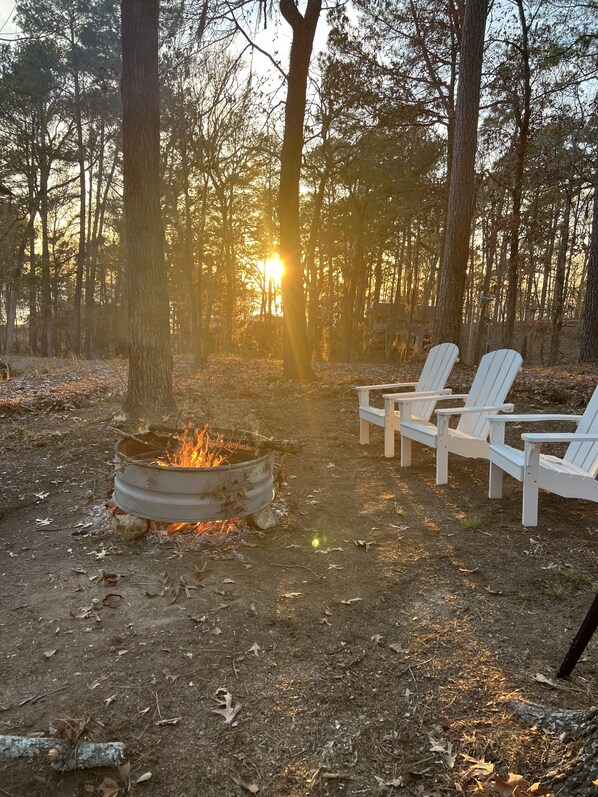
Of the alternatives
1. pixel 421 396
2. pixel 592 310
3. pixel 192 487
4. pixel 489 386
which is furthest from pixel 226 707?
pixel 592 310

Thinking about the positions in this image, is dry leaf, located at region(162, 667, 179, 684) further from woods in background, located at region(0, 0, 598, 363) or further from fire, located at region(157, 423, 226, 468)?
woods in background, located at region(0, 0, 598, 363)

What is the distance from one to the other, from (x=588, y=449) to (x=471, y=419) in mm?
1241

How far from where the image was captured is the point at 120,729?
1688mm

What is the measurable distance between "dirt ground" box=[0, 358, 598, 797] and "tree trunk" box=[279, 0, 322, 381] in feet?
14.2

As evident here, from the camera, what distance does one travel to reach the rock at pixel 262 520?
3.32 m

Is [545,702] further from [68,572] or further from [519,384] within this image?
[519,384]

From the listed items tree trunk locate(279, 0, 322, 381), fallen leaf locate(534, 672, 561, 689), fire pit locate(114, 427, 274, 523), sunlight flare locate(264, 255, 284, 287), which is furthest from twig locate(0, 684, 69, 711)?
sunlight flare locate(264, 255, 284, 287)

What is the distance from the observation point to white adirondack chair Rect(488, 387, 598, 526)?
3.14 m

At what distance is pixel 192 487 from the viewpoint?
9.68ft

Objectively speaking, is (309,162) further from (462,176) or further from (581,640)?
(581,640)

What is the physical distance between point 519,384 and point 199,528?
18.8 feet

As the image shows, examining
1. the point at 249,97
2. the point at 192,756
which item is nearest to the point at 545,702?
the point at 192,756

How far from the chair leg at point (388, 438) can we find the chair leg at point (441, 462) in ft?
2.51

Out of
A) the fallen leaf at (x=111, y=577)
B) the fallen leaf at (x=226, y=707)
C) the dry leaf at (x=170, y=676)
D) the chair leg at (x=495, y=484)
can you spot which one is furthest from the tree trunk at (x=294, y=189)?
the fallen leaf at (x=226, y=707)
